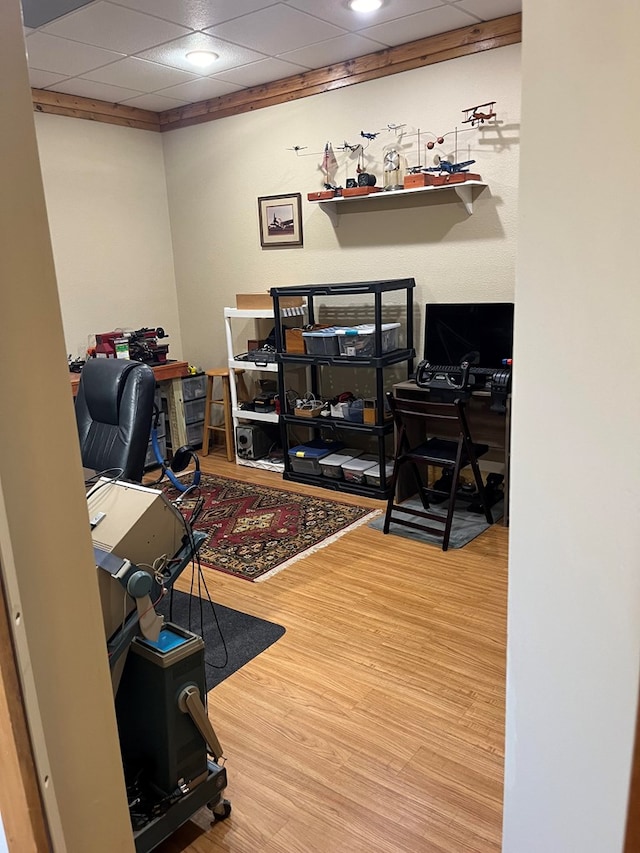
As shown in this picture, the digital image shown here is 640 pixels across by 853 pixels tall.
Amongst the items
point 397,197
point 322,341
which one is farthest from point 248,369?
point 397,197

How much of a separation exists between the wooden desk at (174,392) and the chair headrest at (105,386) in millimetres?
2091

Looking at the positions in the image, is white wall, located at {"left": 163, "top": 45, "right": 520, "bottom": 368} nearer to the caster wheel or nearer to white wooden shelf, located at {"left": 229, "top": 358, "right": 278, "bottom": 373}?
white wooden shelf, located at {"left": 229, "top": 358, "right": 278, "bottom": 373}

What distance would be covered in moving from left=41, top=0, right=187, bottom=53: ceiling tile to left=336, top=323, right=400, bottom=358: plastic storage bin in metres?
1.94

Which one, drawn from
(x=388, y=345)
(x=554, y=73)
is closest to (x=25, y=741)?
(x=554, y=73)

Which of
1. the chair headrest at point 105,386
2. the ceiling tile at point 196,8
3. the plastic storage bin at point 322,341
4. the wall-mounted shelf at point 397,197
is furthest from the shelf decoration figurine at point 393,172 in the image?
the chair headrest at point 105,386

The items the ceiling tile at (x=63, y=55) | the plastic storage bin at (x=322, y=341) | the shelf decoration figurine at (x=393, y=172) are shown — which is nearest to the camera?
the ceiling tile at (x=63, y=55)

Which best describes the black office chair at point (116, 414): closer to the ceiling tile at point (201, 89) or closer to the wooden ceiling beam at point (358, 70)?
the wooden ceiling beam at point (358, 70)

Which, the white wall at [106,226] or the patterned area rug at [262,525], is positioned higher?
the white wall at [106,226]

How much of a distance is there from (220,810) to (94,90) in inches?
187

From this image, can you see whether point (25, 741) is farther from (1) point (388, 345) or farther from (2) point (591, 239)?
(1) point (388, 345)

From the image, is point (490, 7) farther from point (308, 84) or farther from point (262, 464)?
point (262, 464)

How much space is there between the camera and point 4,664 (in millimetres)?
966

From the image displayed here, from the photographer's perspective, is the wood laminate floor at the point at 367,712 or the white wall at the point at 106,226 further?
the white wall at the point at 106,226

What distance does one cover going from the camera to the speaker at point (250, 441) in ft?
16.5
